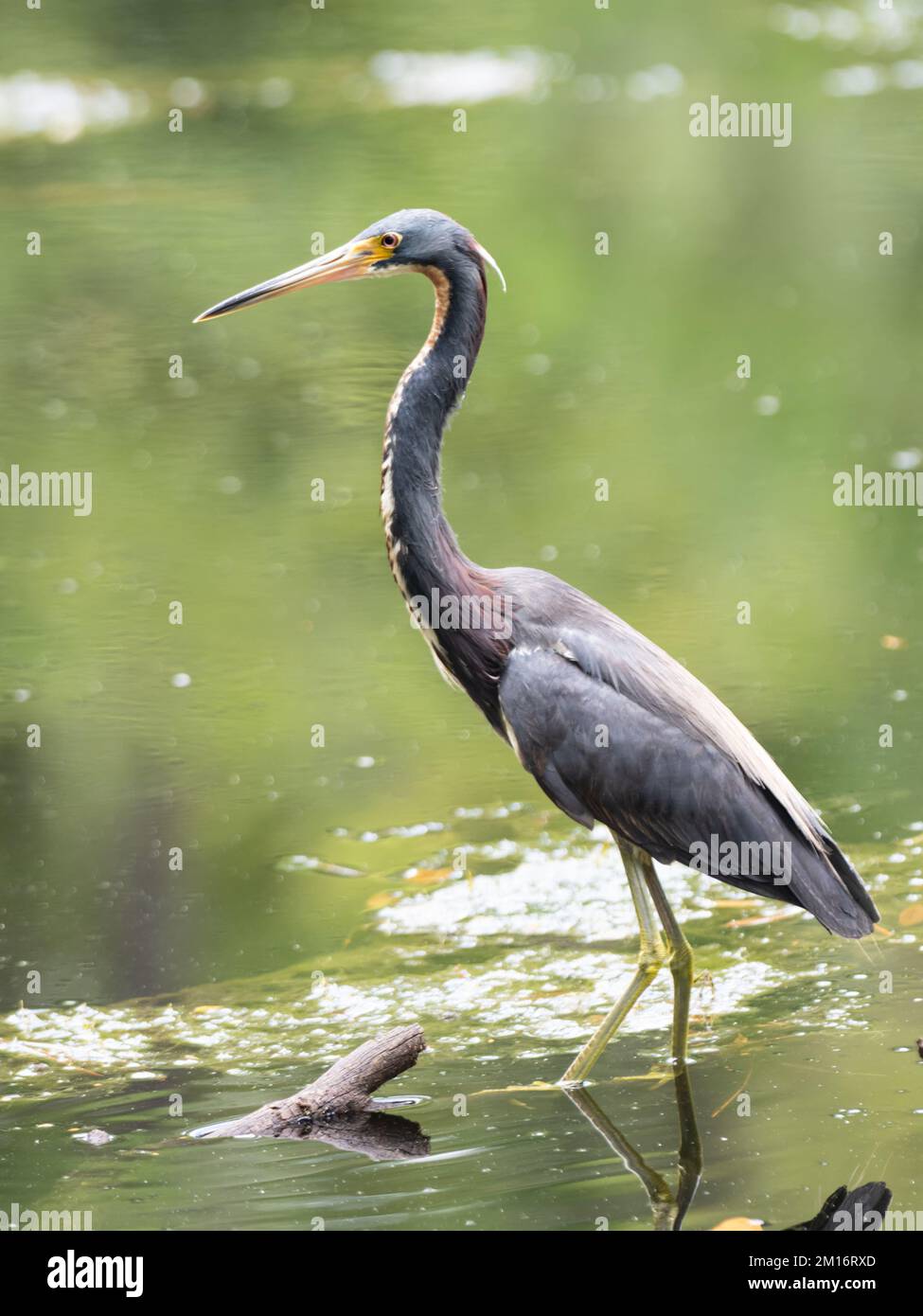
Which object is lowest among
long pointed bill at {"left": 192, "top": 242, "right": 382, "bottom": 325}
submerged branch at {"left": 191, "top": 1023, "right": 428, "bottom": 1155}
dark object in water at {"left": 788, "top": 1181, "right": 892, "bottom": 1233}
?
dark object in water at {"left": 788, "top": 1181, "right": 892, "bottom": 1233}

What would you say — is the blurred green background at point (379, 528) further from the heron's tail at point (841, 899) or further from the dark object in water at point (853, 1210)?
the heron's tail at point (841, 899)

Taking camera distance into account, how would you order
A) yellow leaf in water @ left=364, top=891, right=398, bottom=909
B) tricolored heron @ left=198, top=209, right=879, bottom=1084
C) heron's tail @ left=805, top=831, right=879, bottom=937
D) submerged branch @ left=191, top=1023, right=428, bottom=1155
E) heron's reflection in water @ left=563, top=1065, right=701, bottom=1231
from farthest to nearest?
yellow leaf in water @ left=364, top=891, right=398, bottom=909 → tricolored heron @ left=198, top=209, right=879, bottom=1084 → heron's tail @ left=805, top=831, right=879, bottom=937 → submerged branch @ left=191, top=1023, right=428, bottom=1155 → heron's reflection in water @ left=563, top=1065, right=701, bottom=1231

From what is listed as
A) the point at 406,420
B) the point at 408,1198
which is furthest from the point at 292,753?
the point at 408,1198

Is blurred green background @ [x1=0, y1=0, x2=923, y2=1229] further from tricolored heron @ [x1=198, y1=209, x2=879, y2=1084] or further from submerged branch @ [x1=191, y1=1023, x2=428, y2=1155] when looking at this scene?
tricolored heron @ [x1=198, y1=209, x2=879, y2=1084]

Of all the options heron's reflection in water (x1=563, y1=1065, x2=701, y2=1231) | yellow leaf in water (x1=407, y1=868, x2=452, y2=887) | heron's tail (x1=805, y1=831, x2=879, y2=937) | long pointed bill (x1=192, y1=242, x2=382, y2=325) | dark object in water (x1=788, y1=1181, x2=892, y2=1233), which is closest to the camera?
dark object in water (x1=788, y1=1181, x2=892, y2=1233)

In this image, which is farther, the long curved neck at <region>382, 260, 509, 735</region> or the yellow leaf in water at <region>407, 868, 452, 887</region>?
the yellow leaf in water at <region>407, 868, 452, 887</region>

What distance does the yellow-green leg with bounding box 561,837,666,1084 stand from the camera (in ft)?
18.9

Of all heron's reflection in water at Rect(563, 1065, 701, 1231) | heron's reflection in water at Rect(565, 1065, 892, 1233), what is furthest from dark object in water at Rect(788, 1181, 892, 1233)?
heron's reflection in water at Rect(563, 1065, 701, 1231)

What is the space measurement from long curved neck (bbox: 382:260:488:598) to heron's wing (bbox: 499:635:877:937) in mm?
537

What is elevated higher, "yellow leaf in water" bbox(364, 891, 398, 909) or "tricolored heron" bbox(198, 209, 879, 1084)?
"tricolored heron" bbox(198, 209, 879, 1084)

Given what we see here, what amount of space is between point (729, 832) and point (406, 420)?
65.0 inches

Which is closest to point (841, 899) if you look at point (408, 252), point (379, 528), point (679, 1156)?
point (679, 1156)

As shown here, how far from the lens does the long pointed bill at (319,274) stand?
6125 millimetres

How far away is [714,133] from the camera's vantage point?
20094mm
